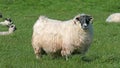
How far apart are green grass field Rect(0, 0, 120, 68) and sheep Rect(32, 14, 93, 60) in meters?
0.28

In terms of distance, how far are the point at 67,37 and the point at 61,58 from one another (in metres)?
0.71

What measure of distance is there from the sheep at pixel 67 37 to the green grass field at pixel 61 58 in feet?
0.92

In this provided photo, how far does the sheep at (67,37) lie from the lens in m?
13.6

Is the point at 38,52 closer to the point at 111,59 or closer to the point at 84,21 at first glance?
the point at 84,21

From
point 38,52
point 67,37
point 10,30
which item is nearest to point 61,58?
point 67,37

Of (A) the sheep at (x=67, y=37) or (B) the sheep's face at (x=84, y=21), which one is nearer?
(B) the sheep's face at (x=84, y=21)

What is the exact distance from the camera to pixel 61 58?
1400 cm

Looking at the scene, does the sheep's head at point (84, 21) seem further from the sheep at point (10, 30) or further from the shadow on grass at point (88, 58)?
the sheep at point (10, 30)

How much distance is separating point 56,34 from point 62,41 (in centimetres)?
33

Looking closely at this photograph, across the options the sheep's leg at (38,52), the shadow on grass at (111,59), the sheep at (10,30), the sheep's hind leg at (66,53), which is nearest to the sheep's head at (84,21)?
the sheep's hind leg at (66,53)

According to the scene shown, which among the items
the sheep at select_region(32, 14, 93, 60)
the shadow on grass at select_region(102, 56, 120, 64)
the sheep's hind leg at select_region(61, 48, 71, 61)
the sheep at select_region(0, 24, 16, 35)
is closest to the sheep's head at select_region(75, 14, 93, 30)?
the sheep at select_region(32, 14, 93, 60)

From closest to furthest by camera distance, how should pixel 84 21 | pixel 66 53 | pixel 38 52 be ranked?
pixel 84 21
pixel 66 53
pixel 38 52

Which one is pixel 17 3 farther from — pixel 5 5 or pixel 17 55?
pixel 17 55

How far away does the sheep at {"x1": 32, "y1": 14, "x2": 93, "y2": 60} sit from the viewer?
44.6 feet
